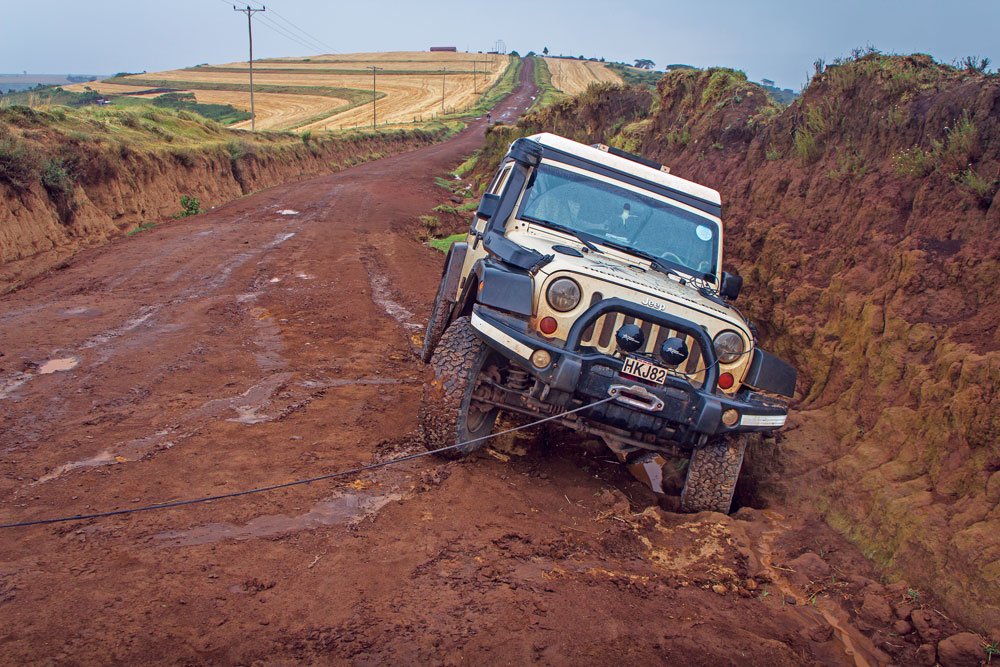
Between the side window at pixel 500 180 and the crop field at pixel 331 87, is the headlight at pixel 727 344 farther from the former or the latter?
the crop field at pixel 331 87

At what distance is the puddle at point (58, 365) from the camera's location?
645 centimetres

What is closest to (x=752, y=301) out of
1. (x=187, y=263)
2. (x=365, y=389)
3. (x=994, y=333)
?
(x=994, y=333)

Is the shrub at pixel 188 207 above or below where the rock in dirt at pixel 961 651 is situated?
below

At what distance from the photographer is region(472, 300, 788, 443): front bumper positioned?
4621 millimetres

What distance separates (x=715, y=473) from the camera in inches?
197

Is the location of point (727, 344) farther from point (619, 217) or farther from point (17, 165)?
point (17, 165)

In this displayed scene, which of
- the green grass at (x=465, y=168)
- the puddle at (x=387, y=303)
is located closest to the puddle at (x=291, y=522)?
the puddle at (x=387, y=303)

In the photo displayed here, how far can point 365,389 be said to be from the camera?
22.1ft

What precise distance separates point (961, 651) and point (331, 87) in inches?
3115

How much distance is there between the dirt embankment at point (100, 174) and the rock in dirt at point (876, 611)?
11.3 metres

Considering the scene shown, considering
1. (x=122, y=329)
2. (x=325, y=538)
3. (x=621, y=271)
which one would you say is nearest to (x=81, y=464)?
(x=325, y=538)

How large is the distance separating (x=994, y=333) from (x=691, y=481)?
7.79ft

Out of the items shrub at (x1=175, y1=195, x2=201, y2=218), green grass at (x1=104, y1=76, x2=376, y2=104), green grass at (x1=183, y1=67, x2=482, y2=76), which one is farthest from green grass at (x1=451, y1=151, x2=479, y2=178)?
green grass at (x1=183, y1=67, x2=482, y2=76)

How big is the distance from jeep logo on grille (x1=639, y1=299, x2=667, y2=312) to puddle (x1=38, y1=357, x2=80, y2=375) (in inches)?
204
